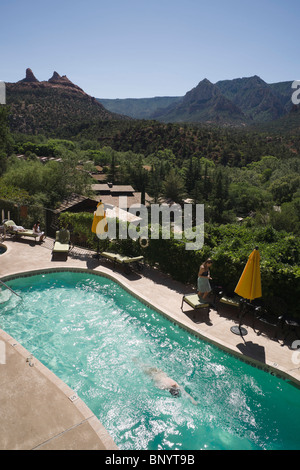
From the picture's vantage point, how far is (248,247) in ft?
31.8

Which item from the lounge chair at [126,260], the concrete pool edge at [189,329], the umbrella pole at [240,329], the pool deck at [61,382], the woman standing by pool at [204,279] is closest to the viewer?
the pool deck at [61,382]

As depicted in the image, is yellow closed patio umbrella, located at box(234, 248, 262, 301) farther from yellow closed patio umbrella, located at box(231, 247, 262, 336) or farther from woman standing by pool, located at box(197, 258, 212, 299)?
woman standing by pool, located at box(197, 258, 212, 299)

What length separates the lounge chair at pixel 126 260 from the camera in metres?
11.8

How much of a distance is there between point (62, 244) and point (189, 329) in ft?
25.3

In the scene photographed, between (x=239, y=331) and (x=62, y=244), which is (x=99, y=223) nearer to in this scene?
(x=62, y=244)

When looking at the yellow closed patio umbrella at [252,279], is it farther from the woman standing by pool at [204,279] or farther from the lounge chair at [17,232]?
the lounge chair at [17,232]

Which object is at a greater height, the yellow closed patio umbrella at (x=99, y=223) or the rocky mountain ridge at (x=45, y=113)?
the rocky mountain ridge at (x=45, y=113)

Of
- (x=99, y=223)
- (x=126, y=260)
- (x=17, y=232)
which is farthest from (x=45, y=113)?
(x=126, y=260)

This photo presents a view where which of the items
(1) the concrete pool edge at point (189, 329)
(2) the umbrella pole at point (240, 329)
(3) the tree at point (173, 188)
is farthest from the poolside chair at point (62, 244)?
(3) the tree at point (173, 188)

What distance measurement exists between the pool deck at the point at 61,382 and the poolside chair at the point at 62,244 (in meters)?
0.85

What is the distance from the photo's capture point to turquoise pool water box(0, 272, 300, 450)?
5613mm

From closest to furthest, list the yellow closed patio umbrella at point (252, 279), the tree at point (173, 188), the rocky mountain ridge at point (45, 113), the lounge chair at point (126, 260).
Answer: the yellow closed patio umbrella at point (252, 279)
the lounge chair at point (126, 260)
the tree at point (173, 188)
the rocky mountain ridge at point (45, 113)

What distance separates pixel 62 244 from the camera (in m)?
13.7

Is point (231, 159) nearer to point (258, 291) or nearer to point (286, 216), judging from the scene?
point (286, 216)
